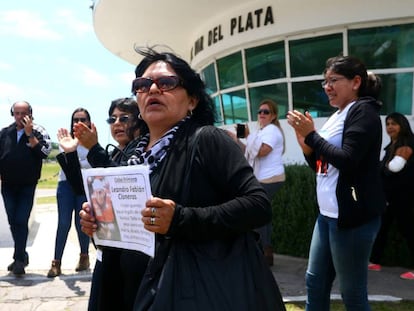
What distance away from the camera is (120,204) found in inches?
74.5

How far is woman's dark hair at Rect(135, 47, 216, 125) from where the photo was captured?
7.14 feet

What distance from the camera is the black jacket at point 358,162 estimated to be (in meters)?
2.70

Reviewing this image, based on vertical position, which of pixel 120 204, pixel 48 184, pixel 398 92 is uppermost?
pixel 398 92

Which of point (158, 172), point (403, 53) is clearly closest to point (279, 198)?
point (403, 53)

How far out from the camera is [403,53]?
8750 millimetres

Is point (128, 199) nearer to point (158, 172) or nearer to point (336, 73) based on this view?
point (158, 172)

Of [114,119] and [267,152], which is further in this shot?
[267,152]

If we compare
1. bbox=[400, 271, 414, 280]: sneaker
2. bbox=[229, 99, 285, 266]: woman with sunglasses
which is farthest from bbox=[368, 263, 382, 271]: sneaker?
bbox=[229, 99, 285, 266]: woman with sunglasses

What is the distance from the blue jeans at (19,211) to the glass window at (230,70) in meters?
6.37

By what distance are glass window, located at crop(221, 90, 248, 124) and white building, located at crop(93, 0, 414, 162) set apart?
0.08ft

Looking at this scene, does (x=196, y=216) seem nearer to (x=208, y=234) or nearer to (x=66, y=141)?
(x=208, y=234)

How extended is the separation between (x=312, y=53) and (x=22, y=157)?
629 centimetres

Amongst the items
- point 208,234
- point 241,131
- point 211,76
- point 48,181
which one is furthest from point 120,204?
point 48,181

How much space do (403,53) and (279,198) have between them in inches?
171
